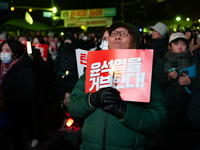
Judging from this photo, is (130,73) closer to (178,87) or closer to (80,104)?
(80,104)

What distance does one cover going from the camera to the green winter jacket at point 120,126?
5.51ft

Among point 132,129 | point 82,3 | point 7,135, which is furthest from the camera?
point 82,3

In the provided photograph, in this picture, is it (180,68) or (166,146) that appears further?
(166,146)

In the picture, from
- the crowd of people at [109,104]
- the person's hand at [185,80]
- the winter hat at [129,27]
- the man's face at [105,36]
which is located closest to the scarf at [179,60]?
the crowd of people at [109,104]

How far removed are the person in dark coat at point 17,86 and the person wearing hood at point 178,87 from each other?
211 cm

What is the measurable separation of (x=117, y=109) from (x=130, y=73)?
0.97ft

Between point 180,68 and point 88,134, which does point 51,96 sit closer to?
point 180,68

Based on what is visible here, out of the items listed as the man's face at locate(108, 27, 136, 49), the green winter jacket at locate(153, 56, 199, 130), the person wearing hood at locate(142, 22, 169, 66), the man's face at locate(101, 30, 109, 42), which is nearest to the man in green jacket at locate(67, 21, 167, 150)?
the man's face at locate(108, 27, 136, 49)

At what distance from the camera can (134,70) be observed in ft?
5.49

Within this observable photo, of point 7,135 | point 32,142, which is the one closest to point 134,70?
point 7,135

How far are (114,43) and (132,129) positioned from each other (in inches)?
29.5

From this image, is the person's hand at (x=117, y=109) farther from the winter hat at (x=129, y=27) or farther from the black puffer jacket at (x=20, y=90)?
the black puffer jacket at (x=20, y=90)

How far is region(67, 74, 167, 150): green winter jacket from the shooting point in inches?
66.1

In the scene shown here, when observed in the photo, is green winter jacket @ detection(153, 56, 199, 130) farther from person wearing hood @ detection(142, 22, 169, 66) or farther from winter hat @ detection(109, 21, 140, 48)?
winter hat @ detection(109, 21, 140, 48)
